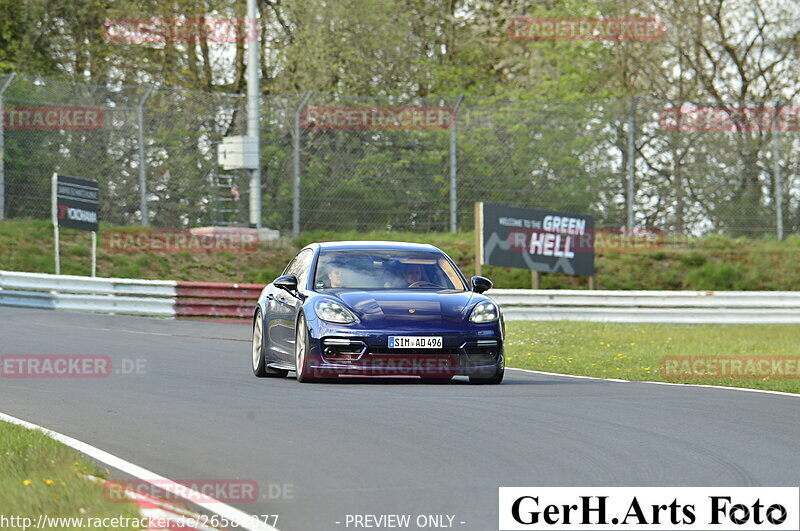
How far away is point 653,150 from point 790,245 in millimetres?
3738

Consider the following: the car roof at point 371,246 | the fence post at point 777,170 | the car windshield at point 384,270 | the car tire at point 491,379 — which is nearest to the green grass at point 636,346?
the car tire at point 491,379

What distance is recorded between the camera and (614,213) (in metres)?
29.0

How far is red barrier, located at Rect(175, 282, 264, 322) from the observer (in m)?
24.3

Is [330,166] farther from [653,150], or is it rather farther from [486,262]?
[653,150]

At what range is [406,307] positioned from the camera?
12.4 m

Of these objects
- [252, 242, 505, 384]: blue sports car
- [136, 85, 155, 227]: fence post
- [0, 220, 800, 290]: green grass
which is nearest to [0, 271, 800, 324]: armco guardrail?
[0, 220, 800, 290]: green grass

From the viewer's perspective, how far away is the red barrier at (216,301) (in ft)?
79.7

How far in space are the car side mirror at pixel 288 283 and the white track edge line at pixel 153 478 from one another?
3.96 metres

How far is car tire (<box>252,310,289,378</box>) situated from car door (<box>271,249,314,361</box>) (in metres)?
0.29

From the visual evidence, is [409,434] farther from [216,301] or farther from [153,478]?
[216,301]

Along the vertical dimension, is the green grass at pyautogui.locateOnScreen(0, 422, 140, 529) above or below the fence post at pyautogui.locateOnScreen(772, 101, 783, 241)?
below

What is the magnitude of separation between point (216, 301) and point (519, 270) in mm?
7952

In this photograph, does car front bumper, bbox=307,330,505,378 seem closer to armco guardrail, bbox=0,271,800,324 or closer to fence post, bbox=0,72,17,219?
armco guardrail, bbox=0,271,800,324

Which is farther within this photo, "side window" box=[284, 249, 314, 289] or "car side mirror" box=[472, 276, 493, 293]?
"side window" box=[284, 249, 314, 289]
